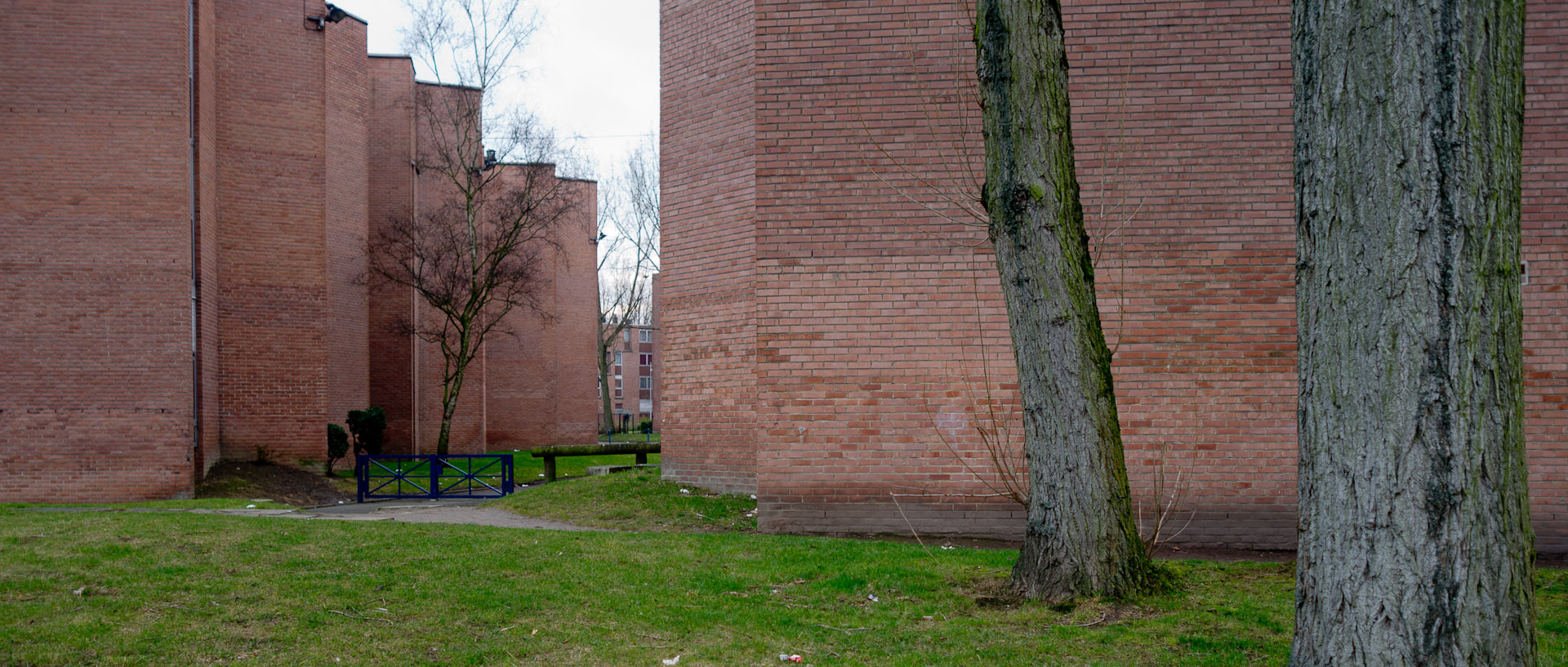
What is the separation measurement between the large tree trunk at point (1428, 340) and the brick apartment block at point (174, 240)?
18.3 metres

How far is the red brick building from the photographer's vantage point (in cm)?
921

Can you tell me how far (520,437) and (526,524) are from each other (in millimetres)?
26350

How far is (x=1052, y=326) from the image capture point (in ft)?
19.2

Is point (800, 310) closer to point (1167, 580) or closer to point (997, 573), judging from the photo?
point (997, 573)

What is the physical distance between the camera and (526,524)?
11.5m

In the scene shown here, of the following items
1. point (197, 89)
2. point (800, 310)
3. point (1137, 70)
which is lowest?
point (800, 310)

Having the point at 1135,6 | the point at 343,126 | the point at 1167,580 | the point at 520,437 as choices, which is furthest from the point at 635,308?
the point at 1167,580

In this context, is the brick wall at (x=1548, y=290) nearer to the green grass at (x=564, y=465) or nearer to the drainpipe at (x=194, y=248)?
the green grass at (x=564, y=465)

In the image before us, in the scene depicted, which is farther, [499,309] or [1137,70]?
[499,309]

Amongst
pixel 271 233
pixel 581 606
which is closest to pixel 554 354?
pixel 271 233

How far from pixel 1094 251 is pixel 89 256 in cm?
1619

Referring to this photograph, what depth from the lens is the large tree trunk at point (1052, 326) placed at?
581 centimetres

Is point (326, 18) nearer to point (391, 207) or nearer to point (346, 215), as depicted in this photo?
point (346, 215)

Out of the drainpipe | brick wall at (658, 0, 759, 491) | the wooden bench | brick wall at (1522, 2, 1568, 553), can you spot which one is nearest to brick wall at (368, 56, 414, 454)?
the drainpipe
